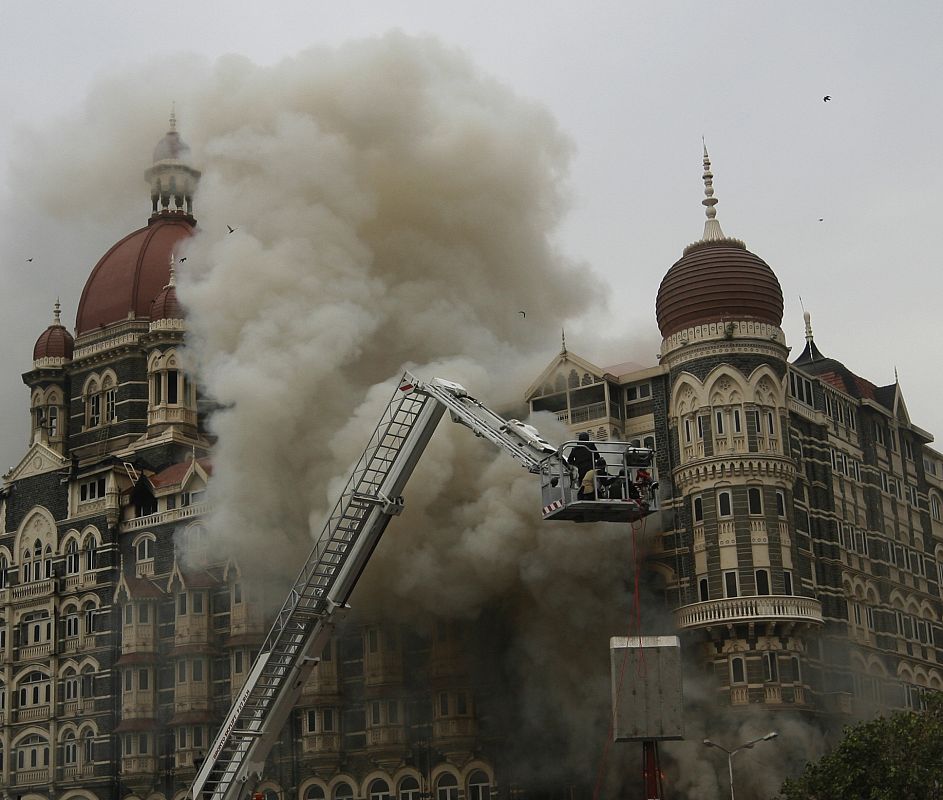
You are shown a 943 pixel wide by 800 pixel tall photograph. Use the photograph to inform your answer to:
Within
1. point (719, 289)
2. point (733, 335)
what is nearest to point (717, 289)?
point (719, 289)

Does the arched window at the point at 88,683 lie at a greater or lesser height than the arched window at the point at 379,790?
greater

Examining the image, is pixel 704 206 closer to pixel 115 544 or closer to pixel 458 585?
pixel 458 585

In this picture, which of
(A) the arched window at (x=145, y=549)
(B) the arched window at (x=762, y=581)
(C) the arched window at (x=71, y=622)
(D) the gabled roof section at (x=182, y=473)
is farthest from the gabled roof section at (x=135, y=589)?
(B) the arched window at (x=762, y=581)

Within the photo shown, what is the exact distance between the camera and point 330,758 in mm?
71000

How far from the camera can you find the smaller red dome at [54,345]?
89625mm

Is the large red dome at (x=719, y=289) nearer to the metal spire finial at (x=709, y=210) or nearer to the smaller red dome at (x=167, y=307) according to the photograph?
the metal spire finial at (x=709, y=210)

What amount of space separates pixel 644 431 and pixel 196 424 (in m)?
28.6

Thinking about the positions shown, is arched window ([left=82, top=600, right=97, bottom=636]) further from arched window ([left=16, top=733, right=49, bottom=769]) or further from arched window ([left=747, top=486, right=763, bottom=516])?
arched window ([left=747, top=486, right=763, bottom=516])

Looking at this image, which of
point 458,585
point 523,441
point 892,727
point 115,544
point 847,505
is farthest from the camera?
point 115,544

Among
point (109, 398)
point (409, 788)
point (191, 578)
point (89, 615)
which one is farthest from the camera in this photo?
point (109, 398)

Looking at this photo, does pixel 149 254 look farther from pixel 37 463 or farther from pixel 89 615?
pixel 89 615

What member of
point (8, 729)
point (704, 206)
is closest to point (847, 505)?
point (704, 206)

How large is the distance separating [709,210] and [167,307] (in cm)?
3185

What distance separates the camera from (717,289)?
6481 cm
